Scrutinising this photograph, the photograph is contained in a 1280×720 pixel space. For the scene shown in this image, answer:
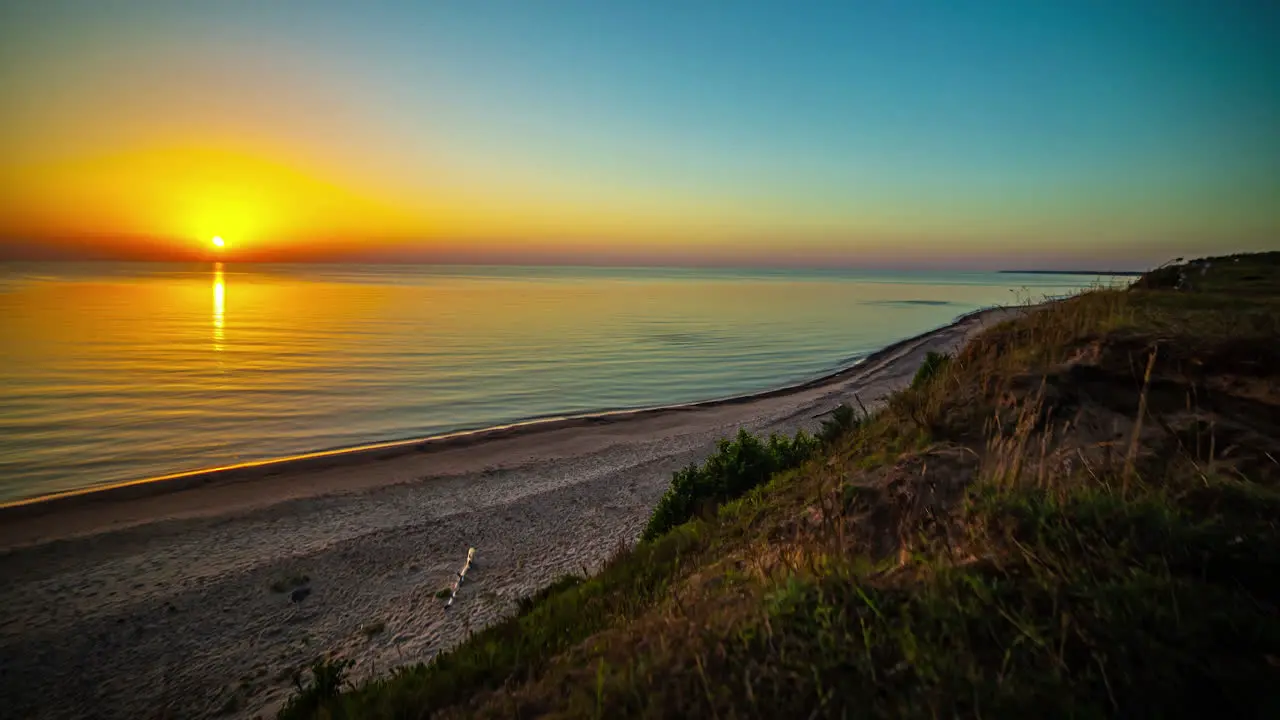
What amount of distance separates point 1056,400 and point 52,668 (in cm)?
1317

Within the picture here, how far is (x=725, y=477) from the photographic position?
28.7 feet

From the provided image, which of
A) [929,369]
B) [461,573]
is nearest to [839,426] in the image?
[929,369]

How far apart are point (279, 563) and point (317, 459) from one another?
7.06 meters

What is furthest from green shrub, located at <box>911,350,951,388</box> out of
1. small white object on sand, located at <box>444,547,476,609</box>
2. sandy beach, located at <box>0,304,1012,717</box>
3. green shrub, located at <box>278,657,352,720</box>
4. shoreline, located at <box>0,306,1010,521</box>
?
green shrub, located at <box>278,657,352,720</box>

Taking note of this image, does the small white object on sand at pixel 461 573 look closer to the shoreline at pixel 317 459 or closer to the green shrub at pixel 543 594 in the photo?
the green shrub at pixel 543 594

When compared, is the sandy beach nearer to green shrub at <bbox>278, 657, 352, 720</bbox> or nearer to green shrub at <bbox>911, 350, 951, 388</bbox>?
green shrub at <bbox>278, 657, 352, 720</bbox>

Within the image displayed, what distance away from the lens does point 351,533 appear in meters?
11.5

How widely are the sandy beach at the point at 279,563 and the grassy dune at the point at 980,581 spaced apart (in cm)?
325

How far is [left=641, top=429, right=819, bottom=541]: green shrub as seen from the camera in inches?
330

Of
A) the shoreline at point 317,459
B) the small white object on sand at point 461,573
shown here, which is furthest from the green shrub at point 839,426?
the small white object on sand at point 461,573

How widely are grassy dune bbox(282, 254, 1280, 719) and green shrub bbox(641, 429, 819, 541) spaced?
134 cm

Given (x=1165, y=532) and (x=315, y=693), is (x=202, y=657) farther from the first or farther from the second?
(x=1165, y=532)

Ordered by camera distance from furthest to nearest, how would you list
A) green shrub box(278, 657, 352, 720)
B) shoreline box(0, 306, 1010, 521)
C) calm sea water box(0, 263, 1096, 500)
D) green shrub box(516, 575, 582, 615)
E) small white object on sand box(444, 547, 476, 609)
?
calm sea water box(0, 263, 1096, 500) < shoreline box(0, 306, 1010, 521) < small white object on sand box(444, 547, 476, 609) < green shrub box(516, 575, 582, 615) < green shrub box(278, 657, 352, 720)

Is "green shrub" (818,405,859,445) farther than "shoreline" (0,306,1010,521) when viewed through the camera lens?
No
